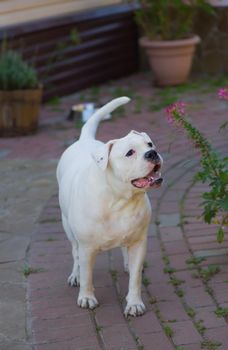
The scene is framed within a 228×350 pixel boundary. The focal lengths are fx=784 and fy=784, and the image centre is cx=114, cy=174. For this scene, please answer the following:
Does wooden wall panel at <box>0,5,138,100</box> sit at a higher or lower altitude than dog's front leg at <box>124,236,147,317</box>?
lower

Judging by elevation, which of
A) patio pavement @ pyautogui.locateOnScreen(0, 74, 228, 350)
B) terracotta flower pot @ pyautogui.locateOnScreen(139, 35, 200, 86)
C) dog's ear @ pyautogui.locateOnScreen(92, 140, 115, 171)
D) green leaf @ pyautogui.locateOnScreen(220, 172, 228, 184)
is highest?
dog's ear @ pyautogui.locateOnScreen(92, 140, 115, 171)

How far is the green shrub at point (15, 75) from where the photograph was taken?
7.89 meters

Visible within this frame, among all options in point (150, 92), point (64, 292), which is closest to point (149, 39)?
point (150, 92)

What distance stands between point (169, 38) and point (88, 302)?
6475 millimetres

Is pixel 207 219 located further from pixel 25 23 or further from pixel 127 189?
pixel 25 23

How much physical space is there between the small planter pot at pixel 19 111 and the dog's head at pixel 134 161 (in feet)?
14.1

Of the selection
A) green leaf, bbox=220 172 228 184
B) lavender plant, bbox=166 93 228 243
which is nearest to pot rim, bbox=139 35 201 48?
lavender plant, bbox=166 93 228 243

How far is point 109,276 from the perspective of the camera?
450 centimetres

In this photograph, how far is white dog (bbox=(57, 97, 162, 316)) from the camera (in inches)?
142

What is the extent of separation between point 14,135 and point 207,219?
13.1 ft

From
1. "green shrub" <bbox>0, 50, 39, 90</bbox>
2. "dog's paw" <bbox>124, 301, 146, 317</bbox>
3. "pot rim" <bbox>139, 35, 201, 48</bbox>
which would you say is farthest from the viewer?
"pot rim" <bbox>139, 35, 201, 48</bbox>

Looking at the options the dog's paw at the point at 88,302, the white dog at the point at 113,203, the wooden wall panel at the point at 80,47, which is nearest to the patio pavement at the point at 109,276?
the dog's paw at the point at 88,302

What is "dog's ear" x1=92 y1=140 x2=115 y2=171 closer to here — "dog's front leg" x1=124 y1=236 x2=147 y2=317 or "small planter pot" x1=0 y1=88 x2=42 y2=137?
"dog's front leg" x1=124 y1=236 x2=147 y2=317

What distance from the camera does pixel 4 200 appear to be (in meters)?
6.02
